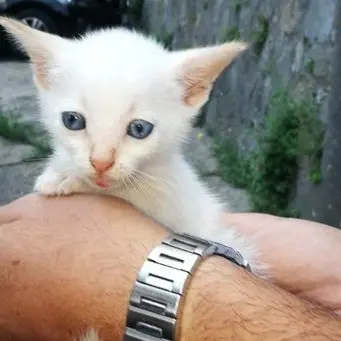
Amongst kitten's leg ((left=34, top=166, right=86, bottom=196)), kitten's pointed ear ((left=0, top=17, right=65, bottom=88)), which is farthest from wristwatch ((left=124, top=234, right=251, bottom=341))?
kitten's pointed ear ((left=0, top=17, right=65, bottom=88))

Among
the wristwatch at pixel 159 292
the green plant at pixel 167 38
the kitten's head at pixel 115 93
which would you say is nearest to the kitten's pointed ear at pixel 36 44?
the kitten's head at pixel 115 93

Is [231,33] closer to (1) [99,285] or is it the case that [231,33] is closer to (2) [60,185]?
(2) [60,185]

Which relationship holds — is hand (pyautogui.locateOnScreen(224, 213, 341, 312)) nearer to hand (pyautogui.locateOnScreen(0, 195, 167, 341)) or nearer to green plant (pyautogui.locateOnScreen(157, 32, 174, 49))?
hand (pyautogui.locateOnScreen(0, 195, 167, 341))

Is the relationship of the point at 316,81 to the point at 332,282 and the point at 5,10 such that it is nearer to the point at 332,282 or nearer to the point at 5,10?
the point at 332,282

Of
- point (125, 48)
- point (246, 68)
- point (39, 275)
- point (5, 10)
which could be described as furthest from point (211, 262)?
point (5, 10)

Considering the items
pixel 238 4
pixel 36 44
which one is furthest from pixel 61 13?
pixel 36 44

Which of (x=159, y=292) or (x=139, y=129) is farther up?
(x=139, y=129)
